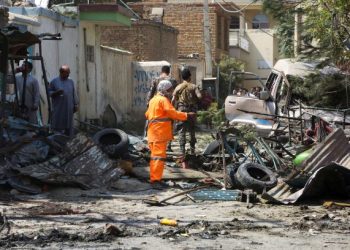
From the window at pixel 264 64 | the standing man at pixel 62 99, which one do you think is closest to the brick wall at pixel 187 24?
the window at pixel 264 64

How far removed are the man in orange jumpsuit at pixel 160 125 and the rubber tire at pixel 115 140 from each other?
1.17 metres

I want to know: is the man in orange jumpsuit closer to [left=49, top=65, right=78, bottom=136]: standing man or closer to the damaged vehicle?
[left=49, top=65, right=78, bottom=136]: standing man

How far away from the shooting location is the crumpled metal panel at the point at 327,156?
1014 cm

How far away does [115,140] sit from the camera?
13117mm

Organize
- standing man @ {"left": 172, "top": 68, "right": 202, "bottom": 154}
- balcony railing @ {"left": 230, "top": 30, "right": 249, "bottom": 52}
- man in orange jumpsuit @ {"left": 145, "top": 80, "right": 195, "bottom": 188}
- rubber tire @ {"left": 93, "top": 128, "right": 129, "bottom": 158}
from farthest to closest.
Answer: balcony railing @ {"left": 230, "top": 30, "right": 249, "bottom": 52} < standing man @ {"left": 172, "top": 68, "right": 202, "bottom": 154} < rubber tire @ {"left": 93, "top": 128, "right": 129, "bottom": 158} < man in orange jumpsuit @ {"left": 145, "top": 80, "right": 195, "bottom": 188}

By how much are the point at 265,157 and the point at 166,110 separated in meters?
1.76

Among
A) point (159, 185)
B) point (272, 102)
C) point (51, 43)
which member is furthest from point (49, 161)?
point (51, 43)

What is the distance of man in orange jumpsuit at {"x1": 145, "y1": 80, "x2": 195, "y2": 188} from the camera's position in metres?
11.2

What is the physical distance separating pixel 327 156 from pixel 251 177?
1.16 m

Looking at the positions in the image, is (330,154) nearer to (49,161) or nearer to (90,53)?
(49,161)

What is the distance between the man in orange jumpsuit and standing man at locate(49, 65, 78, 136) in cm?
250

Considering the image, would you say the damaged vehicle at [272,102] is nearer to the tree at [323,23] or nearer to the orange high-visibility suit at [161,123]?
the tree at [323,23]

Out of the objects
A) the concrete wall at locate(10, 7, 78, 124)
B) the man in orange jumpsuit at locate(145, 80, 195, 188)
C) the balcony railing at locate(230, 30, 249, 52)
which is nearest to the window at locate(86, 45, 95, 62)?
the concrete wall at locate(10, 7, 78, 124)

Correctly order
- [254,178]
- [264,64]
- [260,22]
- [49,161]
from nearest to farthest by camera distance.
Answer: [254,178]
[49,161]
[264,64]
[260,22]
